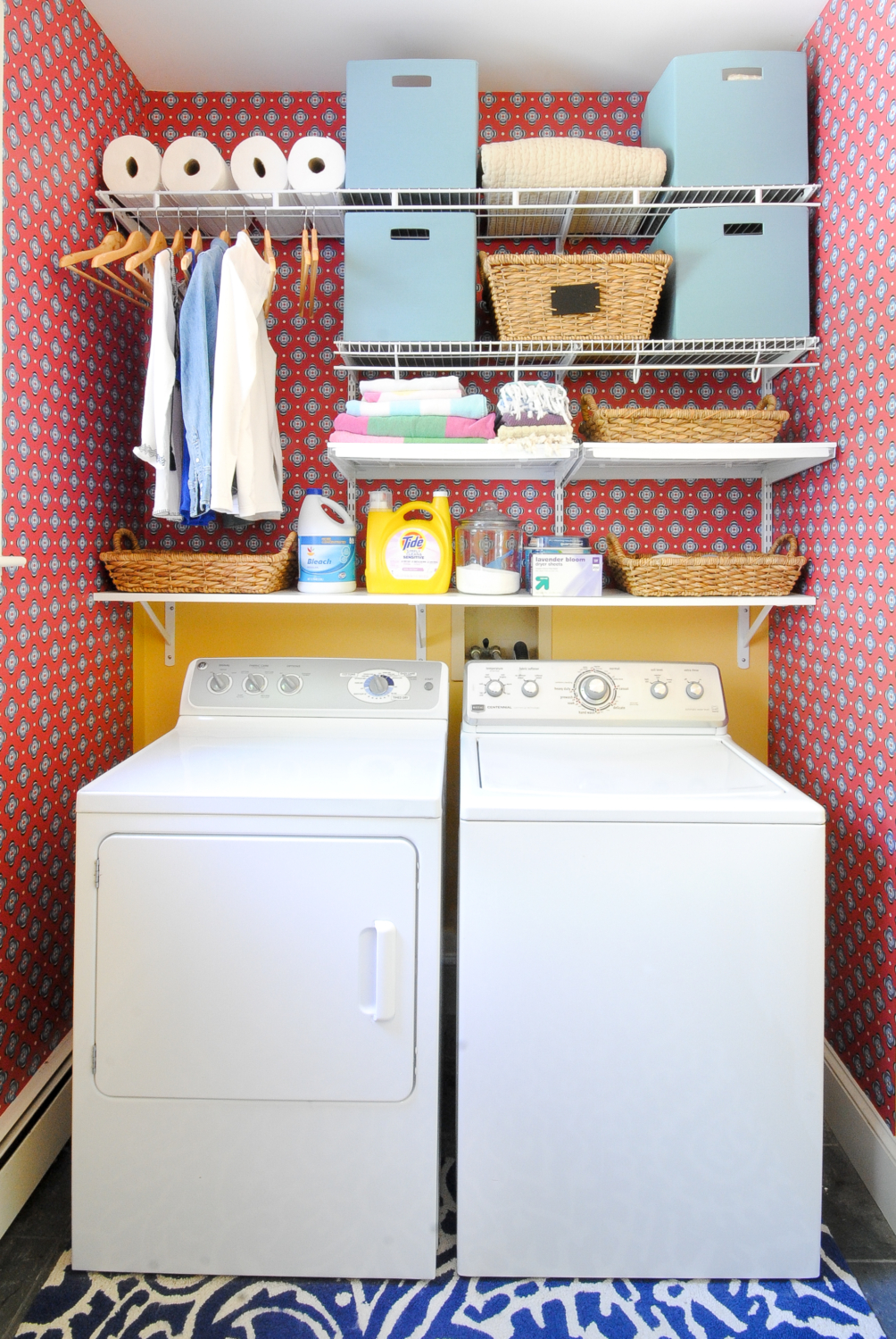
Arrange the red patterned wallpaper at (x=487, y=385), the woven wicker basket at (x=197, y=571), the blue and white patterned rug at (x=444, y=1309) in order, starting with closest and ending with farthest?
the blue and white patterned rug at (x=444, y=1309), the woven wicker basket at (x=197, y=571), the red patterned wallpaper at (x=487, y=385)

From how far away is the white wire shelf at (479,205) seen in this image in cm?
193

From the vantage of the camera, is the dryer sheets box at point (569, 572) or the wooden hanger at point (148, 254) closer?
the wooden hanger at point (148, 254)

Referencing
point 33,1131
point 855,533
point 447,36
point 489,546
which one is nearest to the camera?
point 33,1131

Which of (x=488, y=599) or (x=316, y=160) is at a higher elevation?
(x=316, y=160)

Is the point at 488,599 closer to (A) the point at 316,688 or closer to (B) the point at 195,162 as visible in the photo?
(A) the point at 316,688

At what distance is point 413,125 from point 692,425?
39.0 inches

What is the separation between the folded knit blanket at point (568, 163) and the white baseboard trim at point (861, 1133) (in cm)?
217

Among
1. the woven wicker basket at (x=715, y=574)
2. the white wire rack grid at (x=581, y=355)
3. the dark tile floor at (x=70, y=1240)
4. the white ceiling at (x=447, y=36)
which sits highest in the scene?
the white ceiling at (x=447, y=36)

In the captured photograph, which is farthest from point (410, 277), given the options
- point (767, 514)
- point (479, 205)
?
point (767, 514)

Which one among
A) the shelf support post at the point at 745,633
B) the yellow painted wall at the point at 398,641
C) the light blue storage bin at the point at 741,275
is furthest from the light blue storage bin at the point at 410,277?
the shelf support post at the point at 745,633

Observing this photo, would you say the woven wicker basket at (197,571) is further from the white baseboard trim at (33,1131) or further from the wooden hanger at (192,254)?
the white baseboard trim at (33,1131)

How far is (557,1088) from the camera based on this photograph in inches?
56.9

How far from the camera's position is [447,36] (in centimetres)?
201

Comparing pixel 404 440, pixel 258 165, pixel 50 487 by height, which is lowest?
pixel 50 487
